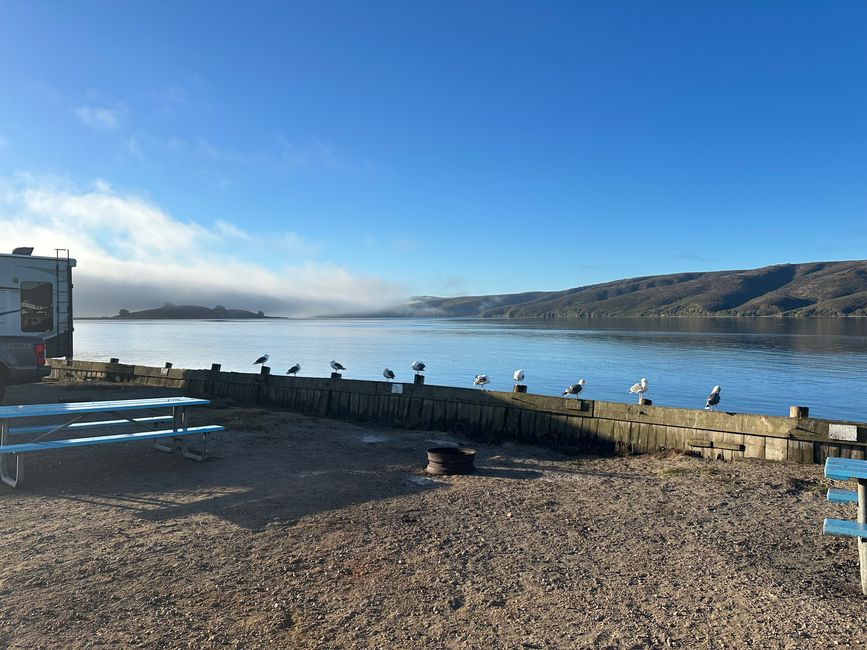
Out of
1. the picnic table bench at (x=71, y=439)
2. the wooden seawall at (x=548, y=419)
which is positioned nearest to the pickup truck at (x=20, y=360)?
the picnic table bench at (x=71, y=439)

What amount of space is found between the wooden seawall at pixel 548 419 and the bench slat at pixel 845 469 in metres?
4.59

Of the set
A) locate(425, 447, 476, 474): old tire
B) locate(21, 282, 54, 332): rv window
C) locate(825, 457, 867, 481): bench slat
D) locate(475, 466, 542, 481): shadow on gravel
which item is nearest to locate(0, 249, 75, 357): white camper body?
locate(21, 282, 54, 332): rv window

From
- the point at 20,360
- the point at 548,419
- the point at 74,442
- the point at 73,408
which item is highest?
the point at 20,360

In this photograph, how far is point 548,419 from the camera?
12.7 m

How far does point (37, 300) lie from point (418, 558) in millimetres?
14195

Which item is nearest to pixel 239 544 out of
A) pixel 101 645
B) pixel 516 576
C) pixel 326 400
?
pixel 101 645

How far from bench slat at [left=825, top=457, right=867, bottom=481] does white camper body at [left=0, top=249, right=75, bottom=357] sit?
1656 centimetres

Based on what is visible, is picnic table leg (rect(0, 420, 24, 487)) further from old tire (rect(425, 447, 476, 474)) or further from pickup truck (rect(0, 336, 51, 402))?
pickup truck (rect(0, 336, 51, 402))

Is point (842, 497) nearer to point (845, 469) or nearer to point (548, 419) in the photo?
point (845, 469)

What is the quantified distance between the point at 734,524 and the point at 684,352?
5445cm

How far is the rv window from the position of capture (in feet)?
49.8

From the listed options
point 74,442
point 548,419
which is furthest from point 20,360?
point 548,419

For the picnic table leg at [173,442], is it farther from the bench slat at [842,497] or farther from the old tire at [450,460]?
the bench slat at [842,497]

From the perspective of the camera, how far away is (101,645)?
160 inches
